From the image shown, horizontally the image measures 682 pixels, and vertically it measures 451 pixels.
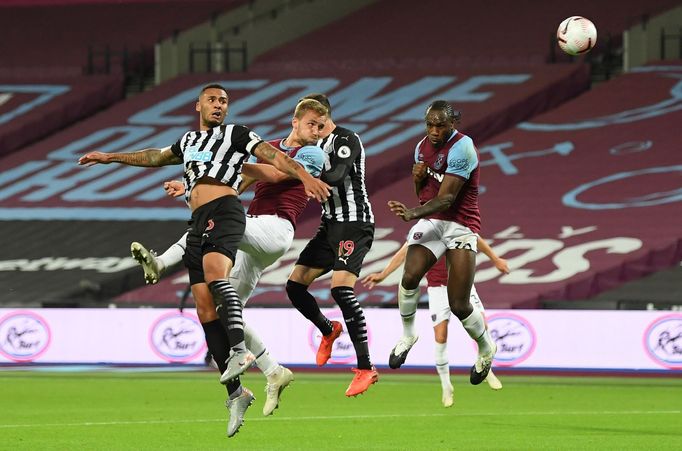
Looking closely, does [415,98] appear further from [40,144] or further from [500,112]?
[40,144]

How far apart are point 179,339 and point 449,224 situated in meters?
10.8

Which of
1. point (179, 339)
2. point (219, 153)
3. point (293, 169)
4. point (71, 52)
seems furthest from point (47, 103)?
point (293, 169)

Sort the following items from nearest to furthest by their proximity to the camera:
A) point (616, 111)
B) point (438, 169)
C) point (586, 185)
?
1. point (438, 169)
2. point (586, 185)
3. point (616, 111)

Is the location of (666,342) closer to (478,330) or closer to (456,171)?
(478,330)

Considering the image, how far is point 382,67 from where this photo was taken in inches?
Result: 1435

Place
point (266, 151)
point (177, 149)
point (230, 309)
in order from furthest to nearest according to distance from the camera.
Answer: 1. point (177, 149)
2. point (230, 309)
3. point (266, 151)

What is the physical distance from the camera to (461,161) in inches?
486

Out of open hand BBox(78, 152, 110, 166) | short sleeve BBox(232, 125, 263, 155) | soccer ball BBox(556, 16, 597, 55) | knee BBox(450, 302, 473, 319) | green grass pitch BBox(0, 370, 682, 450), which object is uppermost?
soccer ball BBox(556, 16, 597, 55)

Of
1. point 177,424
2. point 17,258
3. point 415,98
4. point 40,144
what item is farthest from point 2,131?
point 177,424

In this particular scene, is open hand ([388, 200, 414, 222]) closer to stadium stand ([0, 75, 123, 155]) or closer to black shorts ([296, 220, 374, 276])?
black shorts ([296, 220, 374, 276])

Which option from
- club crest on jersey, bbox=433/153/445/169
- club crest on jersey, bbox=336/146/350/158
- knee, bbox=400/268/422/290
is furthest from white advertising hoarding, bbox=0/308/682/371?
club crest on jersey, bbox=336/146/350/158

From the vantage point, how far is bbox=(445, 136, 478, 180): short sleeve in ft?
40.5

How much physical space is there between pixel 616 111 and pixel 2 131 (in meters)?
15.3

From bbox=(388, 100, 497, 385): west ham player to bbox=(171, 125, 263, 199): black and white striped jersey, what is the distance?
2.04 meters
